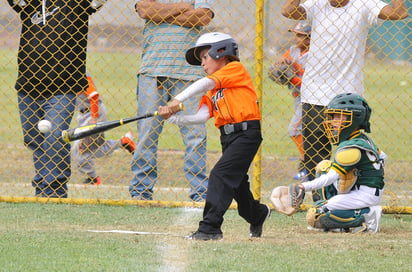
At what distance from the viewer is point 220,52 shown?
5723 millimetres

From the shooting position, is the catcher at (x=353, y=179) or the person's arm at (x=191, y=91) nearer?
the person's arm at (x=191, y=91)

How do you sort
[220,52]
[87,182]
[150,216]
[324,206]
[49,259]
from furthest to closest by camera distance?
[87,182] < [150,216] < [324,206] < [220,52] < [49,259]

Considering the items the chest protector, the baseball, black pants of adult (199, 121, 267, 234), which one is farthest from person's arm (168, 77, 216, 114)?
the baseball

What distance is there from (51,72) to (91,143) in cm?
199

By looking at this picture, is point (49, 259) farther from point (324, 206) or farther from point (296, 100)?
point (296, 100)

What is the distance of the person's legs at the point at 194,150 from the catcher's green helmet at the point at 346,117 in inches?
62.2

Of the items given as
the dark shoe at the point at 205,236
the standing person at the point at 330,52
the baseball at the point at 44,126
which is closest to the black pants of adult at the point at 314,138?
the standing person at the point at 330,52

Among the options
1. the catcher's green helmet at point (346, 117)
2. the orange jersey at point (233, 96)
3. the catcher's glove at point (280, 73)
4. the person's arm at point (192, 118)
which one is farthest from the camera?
the catcher's glove at point (280, 73)

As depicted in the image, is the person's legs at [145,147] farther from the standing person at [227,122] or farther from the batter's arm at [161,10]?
the standing person at [227,122]

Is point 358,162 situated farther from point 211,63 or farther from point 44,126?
point 44,126

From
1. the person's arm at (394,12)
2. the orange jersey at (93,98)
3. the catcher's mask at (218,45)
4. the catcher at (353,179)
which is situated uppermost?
the catcher's mask at (218,45)

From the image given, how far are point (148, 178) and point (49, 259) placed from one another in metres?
2.71

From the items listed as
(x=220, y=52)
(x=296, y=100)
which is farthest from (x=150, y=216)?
(x=296, y=100)

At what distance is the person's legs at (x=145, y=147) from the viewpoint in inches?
291
